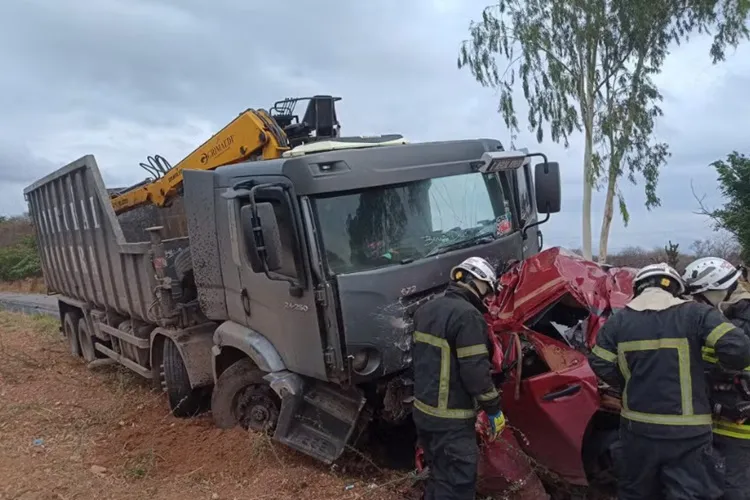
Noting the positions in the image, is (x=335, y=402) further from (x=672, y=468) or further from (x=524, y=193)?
(x=524, y=193)

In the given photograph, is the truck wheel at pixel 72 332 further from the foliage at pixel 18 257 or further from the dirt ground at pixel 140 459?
the foliage at pixel 18 257

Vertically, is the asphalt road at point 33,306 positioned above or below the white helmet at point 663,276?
below

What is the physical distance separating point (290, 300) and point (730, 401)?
2.51 metres

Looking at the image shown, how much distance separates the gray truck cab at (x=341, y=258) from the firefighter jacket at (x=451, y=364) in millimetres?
457

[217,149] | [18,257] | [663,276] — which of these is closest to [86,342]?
[217,149]

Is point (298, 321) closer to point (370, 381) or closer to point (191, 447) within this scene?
point (370, 381)

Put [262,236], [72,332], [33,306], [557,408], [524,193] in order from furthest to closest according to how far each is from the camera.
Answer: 1. [33,306]
2. [72,332]
3. [524,193]
4. [262,236]
5. [557,408]

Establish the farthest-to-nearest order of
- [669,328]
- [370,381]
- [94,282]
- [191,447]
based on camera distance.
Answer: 1. [94,282]
2. [191,447]
3. [370,381]
4. [669,328]

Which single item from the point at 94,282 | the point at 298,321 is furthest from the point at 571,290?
the point at 94,282

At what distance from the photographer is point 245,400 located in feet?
16.6

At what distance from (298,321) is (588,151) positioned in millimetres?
18054

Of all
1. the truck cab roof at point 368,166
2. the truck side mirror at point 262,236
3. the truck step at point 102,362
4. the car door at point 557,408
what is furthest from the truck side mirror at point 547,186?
the truck step at point 102,362

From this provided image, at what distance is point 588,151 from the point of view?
20.5 meters

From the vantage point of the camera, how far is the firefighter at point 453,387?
11.3 ft
